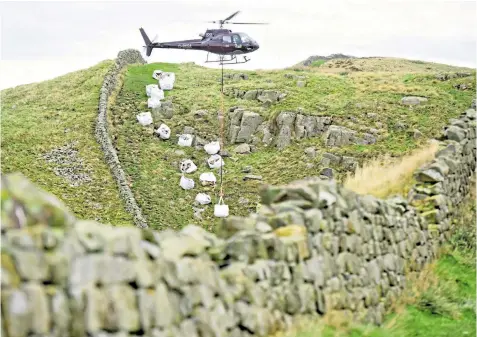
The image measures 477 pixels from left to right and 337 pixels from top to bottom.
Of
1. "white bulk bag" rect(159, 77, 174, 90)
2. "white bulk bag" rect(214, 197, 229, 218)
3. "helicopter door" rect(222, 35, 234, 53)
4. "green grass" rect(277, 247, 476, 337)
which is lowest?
"white bulk bag" rect(214, 197, 229, 218)

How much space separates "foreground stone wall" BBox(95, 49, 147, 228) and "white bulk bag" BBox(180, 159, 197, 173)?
348 centimetres

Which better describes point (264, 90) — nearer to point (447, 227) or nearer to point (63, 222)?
point (447, 227)

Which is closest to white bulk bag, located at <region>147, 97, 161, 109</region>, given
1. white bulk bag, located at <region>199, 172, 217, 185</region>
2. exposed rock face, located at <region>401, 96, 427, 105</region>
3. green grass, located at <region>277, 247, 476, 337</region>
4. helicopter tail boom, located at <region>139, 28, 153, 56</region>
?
helicopter tail boom, located at <region>139, 28, 153, 56</region>

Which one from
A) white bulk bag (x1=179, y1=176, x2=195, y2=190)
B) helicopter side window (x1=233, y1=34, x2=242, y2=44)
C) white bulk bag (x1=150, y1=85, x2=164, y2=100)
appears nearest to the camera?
white bulk bag (x1=179, y1=176, x2=195, y2=190)

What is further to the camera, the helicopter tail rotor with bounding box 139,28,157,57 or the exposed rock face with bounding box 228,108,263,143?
the helicopter tail rotor with bounding box 139,28,157,57

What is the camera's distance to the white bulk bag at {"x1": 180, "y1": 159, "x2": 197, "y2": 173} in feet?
116

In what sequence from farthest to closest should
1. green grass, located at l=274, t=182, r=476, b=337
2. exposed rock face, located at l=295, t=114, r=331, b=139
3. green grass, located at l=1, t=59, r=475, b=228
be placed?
1. exposed rock face, located at l=295, t=114, r=331, b=139
2. green grass, located at l=1, t=59, r=475, b=228
3. green grass, located at l=274, t=182, r=476, b=337

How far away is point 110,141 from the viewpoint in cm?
3756

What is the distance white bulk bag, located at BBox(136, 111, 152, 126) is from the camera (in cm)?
4147

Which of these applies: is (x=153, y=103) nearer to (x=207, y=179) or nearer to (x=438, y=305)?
(x=207, y=179)

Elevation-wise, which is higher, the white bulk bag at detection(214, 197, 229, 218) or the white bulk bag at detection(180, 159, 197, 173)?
the white bulk bag at detection(180, 159, 197, 173)

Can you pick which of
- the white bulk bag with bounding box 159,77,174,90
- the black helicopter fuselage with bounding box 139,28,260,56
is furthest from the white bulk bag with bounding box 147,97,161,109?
the black helicopter fuselage with bounding box 139,28,260,56

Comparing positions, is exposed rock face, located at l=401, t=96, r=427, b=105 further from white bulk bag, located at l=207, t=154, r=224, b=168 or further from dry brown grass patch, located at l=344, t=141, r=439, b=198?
dry brown grass patch, located at l=344, t=141, r=439, b=198

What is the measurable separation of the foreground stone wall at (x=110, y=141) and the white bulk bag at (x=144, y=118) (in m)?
2.23
